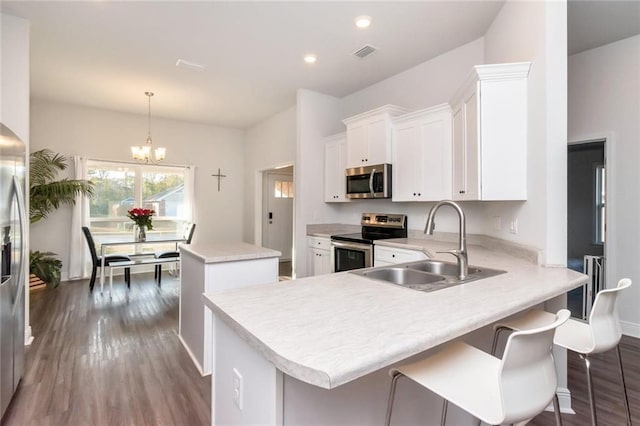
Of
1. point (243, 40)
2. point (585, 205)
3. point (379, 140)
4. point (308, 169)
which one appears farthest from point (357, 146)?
point (585, 205)

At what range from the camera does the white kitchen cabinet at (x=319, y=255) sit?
413 cm

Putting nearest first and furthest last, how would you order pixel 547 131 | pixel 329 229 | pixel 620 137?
1. pixel 547 131
2. pixel 620 137
3. pixel 329 229

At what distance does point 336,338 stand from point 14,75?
12.1 feet

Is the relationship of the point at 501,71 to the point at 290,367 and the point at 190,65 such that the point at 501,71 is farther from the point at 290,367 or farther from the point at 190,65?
the point at 190,65

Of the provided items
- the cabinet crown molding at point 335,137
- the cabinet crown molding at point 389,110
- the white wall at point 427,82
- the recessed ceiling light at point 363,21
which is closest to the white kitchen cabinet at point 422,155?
the cabinet crown molding at point 389,110

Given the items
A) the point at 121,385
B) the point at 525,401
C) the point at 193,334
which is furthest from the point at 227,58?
the point at 525,401

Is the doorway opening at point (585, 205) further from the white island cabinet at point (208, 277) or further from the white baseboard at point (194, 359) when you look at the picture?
the white baseboard at point (194, 359)

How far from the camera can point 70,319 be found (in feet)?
11.4

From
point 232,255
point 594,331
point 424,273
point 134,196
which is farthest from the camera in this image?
point 134,196

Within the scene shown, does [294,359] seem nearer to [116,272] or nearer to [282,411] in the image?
[282,411]

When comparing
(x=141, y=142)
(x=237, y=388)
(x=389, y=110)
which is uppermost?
(x=141, y=142)

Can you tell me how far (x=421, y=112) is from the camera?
3.30 metres

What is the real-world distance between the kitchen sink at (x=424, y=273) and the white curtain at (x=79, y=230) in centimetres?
544

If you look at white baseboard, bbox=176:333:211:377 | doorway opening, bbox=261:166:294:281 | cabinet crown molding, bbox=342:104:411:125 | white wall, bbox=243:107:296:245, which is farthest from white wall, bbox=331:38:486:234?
white baseboard, bbox=176:333:211:377
